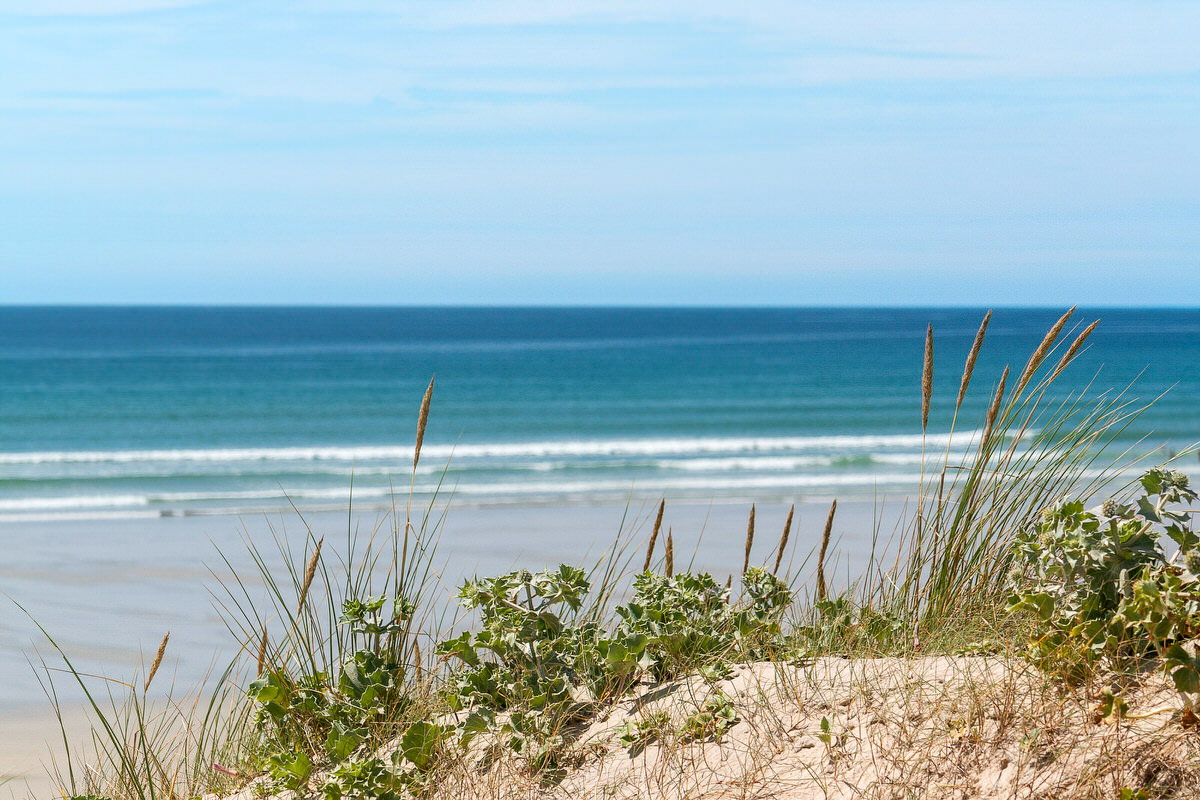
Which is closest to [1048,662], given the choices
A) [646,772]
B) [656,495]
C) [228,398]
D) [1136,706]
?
[1136,706]

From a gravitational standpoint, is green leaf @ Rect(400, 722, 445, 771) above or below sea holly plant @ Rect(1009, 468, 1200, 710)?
below

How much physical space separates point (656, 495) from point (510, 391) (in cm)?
1832

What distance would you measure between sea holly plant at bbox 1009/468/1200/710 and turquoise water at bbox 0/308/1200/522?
23.3 inches

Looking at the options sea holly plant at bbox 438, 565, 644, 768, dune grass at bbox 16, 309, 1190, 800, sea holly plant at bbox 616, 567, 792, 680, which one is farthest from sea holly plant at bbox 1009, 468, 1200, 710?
sea holly plant at bbox 438, 565, 644, 768

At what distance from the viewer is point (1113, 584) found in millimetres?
2410

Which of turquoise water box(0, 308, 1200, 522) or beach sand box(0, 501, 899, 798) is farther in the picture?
turquoise water box(0, 308, 1200, 522)

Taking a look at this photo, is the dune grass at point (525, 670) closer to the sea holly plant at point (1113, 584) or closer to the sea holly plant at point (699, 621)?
the sea holly plant at point (699, 621)

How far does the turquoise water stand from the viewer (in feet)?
48.9

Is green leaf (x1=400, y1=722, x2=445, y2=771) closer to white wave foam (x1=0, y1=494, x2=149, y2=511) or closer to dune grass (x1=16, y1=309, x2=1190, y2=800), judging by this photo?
dune grass (x1=16, y1=309, x2=1190, y2=800)

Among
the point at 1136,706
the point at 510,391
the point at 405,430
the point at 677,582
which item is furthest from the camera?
the point at 510,391

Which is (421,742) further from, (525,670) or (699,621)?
(699,621)

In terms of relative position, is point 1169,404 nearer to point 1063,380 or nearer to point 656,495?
point 1063,380

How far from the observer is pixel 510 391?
31984 millimetres

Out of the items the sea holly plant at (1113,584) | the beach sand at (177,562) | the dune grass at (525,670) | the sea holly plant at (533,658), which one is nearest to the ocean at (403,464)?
the beach sand at (177,562)
